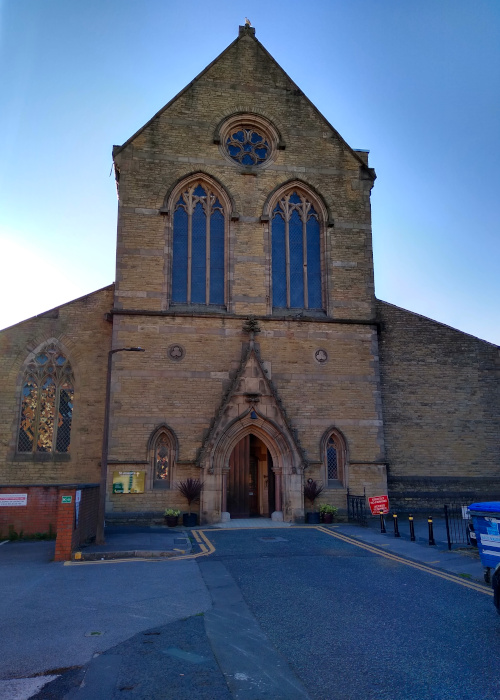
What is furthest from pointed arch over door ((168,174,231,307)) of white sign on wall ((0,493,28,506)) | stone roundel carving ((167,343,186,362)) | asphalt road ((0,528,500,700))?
asphalt road ((0,528,500,700))

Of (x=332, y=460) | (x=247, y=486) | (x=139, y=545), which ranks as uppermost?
(x=332, y=460)

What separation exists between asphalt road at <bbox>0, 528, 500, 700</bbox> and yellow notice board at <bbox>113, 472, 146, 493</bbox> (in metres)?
7.57

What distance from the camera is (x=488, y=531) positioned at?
28.3 feet

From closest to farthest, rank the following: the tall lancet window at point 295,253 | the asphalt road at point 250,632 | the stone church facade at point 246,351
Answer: the asphalt road at point 250,632 < the stone church facade at point 246,351 < the tall lancet window at point 295,253

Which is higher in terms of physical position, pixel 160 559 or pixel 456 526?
pixel 456 526

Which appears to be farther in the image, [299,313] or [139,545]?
[299,313]

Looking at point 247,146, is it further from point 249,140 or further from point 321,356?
point 321,356

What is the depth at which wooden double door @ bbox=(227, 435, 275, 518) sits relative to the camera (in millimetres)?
21703

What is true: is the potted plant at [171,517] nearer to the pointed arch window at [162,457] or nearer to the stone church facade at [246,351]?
the stone church facade at [246,351]

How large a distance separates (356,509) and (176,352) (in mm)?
8430

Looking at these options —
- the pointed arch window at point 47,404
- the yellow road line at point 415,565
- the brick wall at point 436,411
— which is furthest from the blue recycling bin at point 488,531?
the pointed arch window at point 47,404

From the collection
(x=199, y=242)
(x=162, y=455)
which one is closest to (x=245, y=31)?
(x=199, y=242)

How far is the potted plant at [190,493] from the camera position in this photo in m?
18.6

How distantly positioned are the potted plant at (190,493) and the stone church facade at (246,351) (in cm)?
29
